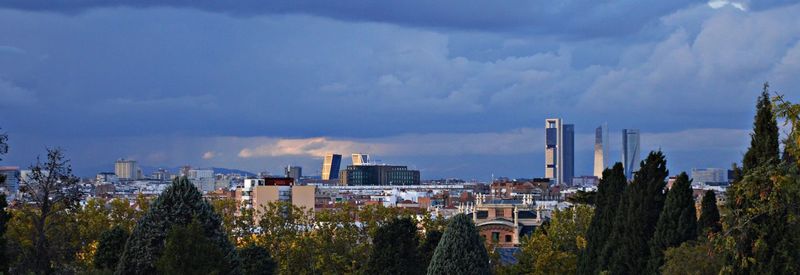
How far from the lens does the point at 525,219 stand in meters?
114

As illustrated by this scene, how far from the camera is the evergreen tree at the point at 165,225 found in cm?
3028

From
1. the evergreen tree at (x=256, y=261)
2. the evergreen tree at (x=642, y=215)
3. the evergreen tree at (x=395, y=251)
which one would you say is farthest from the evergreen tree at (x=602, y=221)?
the evergreen tree at (x=256, y=261)

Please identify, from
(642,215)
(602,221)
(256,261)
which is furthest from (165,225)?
(602,221)

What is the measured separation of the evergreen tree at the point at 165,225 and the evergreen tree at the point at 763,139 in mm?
13715

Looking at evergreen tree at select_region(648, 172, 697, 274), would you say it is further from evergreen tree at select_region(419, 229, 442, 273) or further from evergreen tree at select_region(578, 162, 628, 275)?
evergreen tree at select_region(419, 229, 442, 273)

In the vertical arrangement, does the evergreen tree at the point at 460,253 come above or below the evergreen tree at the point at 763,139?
below

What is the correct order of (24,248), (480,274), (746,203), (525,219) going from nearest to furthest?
(746,203) → (480,274) → (24,248) → (525,219)

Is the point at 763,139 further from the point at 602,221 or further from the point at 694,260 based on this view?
the point at 602,221

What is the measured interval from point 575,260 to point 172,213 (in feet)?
64.5

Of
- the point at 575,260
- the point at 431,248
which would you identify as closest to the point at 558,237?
the point at 575,260

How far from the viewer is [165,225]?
99.3 ft

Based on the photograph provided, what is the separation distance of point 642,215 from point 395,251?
8.94m

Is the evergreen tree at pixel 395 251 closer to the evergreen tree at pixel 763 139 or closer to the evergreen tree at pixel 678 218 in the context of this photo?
the evergreen tree at pixel 678 218

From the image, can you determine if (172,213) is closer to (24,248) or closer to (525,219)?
(24,248)
